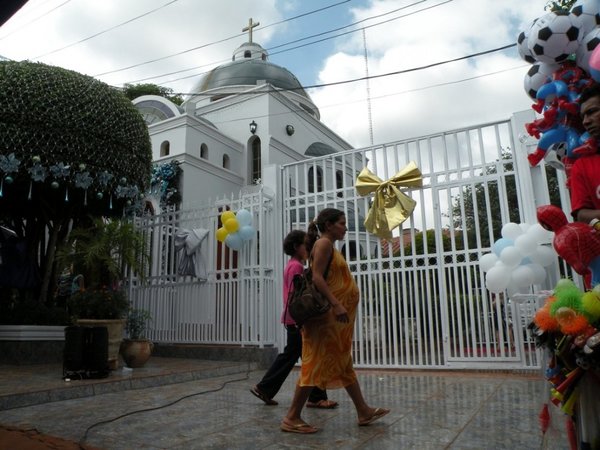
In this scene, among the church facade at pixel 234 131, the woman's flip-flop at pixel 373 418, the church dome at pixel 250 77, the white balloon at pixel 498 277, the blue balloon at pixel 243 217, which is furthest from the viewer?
the church dome at pixel 250 77

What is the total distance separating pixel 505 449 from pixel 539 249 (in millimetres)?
2896

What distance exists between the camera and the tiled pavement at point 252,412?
3.07 metres

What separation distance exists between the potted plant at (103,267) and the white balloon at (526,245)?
16.7 feet

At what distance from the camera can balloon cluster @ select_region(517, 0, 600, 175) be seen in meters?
3.34

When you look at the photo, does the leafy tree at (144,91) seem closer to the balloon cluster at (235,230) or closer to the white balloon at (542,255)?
the balloon cluster at (235,230)

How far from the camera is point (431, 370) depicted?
655cm

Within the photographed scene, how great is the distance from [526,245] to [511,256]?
A: 197 mm

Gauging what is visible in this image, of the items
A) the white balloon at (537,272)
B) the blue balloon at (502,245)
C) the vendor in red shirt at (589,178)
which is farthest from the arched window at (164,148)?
the vendor in red shirt at (589,178)

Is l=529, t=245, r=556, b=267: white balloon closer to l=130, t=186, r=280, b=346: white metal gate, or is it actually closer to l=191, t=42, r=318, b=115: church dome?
l=130, t=186, r=280, b=346: white metal gate

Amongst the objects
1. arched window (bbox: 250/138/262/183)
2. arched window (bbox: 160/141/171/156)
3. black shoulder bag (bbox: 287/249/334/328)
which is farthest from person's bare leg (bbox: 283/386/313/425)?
arched window (bbox: 250/138/262/183)

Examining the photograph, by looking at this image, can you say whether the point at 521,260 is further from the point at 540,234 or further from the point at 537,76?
the point at 537,76

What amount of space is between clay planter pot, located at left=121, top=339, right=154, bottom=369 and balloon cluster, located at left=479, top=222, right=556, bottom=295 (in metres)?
4.57

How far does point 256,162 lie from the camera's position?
2197 cm

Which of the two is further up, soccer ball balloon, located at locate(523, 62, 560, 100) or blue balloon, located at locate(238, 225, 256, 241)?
soccer ball balloon, located at locate(523, 62, 560, 100)
